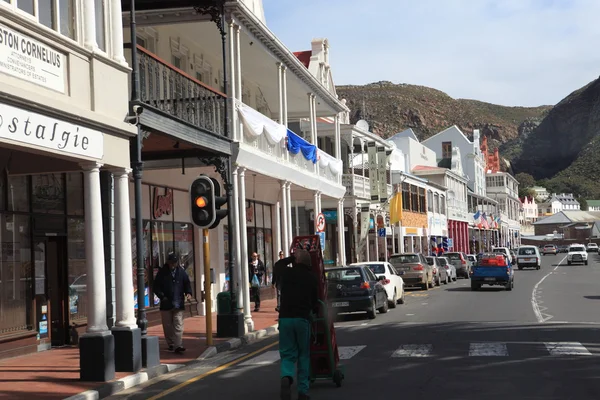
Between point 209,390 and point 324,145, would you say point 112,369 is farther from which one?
point 324,145

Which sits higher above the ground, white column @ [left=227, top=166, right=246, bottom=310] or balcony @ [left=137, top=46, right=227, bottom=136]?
balcony @ [left=137, top=46, right=227, bottom=136]

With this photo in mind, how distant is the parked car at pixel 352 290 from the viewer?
2239 centimetres

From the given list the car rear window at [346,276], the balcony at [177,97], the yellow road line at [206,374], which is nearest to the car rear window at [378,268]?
the car rear window at [346,276]

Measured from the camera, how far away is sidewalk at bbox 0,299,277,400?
11.3 metres

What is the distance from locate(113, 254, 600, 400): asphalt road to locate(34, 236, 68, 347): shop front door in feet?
12.9

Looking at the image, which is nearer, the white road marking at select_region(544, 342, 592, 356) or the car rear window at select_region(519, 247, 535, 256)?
the white road marking at select_region(544, 342, 592, 356)

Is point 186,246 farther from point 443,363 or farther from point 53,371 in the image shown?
point 443,363

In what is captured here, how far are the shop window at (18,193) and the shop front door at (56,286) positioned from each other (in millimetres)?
1077

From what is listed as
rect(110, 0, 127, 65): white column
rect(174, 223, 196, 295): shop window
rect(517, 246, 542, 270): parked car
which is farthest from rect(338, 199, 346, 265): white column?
rect(517, 246, 542, 270): parked car

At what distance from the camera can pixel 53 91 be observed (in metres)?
12.2

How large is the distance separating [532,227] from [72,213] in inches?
6496

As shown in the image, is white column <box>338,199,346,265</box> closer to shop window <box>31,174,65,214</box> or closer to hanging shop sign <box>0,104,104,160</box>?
shop window <box>31,174,65,214</box>

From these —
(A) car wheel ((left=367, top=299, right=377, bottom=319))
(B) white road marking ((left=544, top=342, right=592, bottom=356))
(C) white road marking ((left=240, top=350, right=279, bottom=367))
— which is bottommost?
(B) white road marking ((left=544, top=342, right=592, bottom=356))

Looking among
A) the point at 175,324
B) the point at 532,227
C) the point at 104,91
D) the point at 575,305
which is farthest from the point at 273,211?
the point at 532,227
